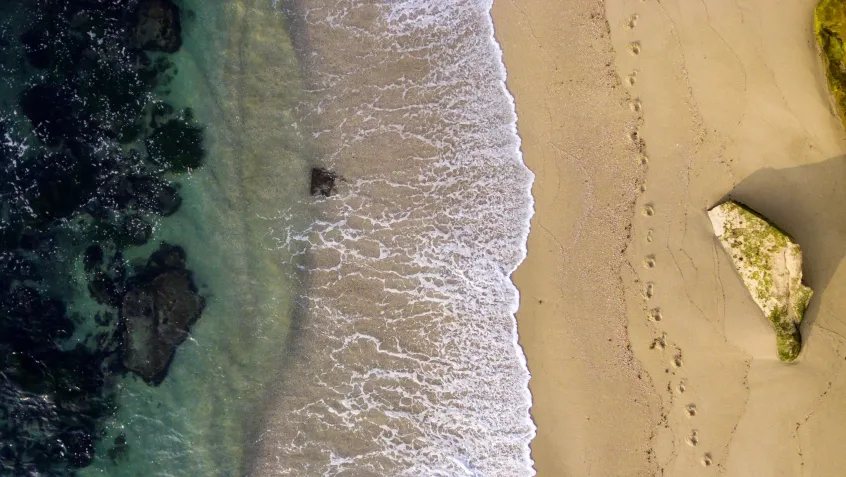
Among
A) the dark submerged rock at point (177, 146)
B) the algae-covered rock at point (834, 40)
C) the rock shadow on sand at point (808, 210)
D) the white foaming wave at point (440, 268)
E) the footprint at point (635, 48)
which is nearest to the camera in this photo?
the algae-covered rock at point (834, 40)

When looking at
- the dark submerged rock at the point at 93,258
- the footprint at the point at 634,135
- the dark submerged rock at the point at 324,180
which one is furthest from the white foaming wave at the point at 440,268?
the dark submerged rock at the point at 93,258

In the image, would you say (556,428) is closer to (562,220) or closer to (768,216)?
(562,220)

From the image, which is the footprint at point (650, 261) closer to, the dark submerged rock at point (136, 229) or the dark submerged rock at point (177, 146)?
the dark submerged rock at point (177, 146)

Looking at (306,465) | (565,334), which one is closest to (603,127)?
(565,334)

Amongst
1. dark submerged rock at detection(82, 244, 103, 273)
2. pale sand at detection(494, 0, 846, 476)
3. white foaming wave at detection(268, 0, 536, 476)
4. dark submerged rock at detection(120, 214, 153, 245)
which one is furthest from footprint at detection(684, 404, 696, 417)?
dark submerged rock at detection(82, 244, 103, 273)

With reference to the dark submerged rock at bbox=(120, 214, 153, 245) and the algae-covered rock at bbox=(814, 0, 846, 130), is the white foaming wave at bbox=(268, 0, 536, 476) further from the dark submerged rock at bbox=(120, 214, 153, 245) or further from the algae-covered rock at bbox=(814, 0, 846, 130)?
the algae-covered rock at bbox=(814, 0, 846, 130)

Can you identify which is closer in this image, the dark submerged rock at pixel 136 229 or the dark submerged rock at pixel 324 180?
the dark submerged rock at pixel 324 180

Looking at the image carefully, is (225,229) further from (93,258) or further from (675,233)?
(675,233)
